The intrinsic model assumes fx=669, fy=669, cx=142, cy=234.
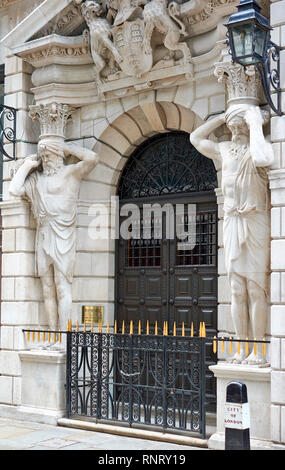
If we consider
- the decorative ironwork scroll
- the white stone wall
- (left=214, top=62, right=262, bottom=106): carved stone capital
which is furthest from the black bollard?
the decorative ironwork scroll

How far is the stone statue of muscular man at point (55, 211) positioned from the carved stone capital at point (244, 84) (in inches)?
121

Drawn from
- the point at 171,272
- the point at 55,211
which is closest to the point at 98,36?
the point at 55,211

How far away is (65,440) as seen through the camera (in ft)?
31.8

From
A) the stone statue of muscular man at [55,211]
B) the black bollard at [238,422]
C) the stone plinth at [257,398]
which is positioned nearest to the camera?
the black bollard at [238,422]

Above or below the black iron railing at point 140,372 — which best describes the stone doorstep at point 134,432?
below

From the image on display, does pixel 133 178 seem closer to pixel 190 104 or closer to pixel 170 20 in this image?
pixel 190 104

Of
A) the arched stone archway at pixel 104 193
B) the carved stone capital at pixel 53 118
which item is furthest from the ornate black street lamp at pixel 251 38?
the carved stone capital at pixel 53 118

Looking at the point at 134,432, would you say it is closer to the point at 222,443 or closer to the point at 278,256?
the point at 222,443

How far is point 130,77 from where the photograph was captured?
11.0m

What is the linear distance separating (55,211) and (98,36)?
2.96 meters

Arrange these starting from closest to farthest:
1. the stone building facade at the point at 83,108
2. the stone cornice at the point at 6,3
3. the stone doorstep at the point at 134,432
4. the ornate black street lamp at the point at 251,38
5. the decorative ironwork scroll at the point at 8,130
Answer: the ornate black street lamp at the point at 251,38 < the stone doorstep at the point at 134,432 < the stone building facade at the point at 83,108 < the decorative ironwork scroll at the point at 8,130 < the stone cornice at the point at 6,3

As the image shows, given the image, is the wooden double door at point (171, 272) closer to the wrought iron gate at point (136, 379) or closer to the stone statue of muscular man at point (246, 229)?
the wrought iron gate at point (136, 379)

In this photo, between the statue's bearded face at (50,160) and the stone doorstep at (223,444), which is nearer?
the stone doorstep at (223,444)

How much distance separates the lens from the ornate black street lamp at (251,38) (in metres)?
7.97
